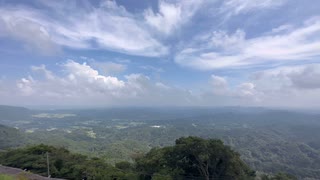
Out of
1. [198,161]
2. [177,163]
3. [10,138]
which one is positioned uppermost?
[198,161]

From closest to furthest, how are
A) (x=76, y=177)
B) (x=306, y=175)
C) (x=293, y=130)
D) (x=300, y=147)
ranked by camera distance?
(x=76, y=177) → (x=306, y=175) → (x=300, y=147) → (x=293, y=130)

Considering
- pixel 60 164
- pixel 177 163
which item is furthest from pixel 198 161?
pixel 60 164

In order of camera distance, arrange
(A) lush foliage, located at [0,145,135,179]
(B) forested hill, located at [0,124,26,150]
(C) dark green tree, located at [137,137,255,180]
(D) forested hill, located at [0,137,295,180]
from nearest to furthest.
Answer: (A) lush foliage, located at [0,145,135,179]
(D) forested hill, located at [0,137,295,180]
(C) dark green tree, located at [137,137,255,180]
(B) forested hill, located at [0,124,26,150]

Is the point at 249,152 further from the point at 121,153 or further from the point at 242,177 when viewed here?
the point at 242,177

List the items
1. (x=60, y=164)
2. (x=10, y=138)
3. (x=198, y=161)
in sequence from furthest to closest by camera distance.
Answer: (x=10, y=138), (x=198, y=161), (x=60, y=164)

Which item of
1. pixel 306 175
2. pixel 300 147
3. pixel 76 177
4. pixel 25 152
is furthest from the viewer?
pixel 300 147

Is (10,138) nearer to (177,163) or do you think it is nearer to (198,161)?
(177,163)

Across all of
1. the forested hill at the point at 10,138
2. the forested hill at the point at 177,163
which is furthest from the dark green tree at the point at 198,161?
the forested hill at the point at 10,138

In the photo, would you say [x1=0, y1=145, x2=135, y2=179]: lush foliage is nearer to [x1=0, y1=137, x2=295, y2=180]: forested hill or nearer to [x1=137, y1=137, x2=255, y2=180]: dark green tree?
[x1=0, y1=137, x2=295, y2=180]: forested hill

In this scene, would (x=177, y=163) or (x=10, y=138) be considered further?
(x=10, y=138)

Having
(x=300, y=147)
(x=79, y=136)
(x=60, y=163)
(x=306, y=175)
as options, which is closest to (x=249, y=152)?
(x=300, y=147)

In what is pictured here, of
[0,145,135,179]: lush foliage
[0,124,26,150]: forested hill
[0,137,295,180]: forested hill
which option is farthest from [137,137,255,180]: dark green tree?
[0,124,26,150]: forested hill
